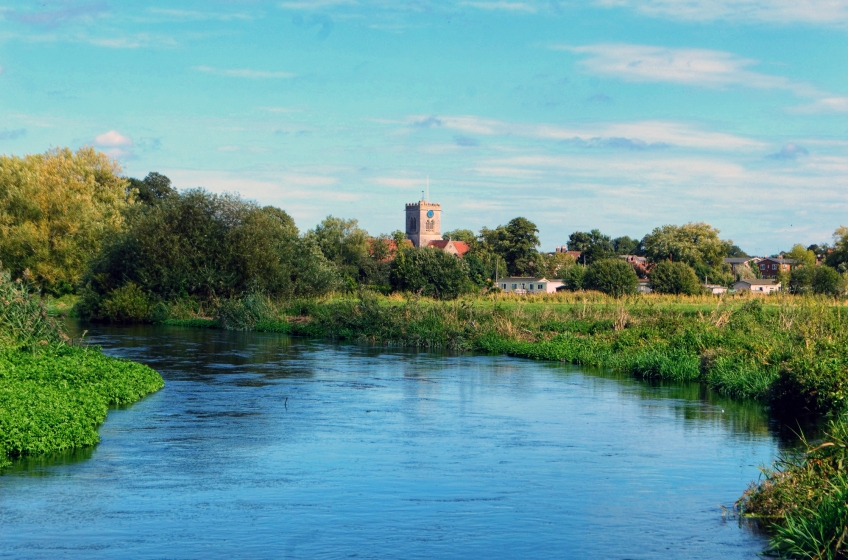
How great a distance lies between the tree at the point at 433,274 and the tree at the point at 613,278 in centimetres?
1753

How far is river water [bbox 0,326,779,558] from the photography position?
11461mm

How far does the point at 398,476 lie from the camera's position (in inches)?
590

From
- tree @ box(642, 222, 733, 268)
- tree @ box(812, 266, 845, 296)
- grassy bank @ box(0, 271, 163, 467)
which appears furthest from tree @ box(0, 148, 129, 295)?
tree @ box(642, 222, 733, 268)

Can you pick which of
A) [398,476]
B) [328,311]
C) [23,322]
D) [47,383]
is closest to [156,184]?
[328,311]

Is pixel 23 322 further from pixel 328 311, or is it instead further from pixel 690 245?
pixel 690 245

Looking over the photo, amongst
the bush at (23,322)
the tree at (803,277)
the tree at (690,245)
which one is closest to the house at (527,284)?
the tree at (690,245)

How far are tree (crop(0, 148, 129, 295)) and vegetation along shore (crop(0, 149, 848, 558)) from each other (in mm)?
110

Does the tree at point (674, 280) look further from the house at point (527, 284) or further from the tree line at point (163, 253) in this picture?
the house at point (527, 284)

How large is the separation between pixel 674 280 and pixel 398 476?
262ft

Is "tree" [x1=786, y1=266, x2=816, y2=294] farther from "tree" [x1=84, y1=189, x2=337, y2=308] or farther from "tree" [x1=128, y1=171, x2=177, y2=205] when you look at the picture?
"tree" [x1=128, y1=171, x2=177, y2=205]

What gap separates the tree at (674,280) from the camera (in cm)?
8994

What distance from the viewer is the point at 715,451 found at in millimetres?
17469

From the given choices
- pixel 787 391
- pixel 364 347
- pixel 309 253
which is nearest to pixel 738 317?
pixel 787 391

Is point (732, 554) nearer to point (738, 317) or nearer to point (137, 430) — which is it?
point (137, 430)
